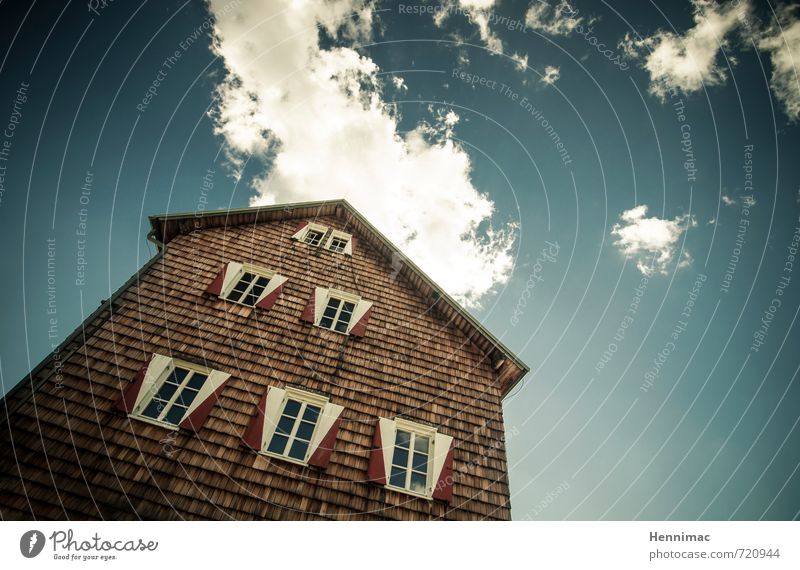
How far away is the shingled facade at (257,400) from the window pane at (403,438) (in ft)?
0.13

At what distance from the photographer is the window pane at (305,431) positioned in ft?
21.3

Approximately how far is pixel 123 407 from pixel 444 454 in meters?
6.27

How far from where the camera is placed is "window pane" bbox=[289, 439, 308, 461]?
622 cm

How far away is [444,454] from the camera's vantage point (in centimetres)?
Answer: 672

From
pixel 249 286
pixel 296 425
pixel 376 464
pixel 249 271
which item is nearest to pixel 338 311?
pixel 249 286

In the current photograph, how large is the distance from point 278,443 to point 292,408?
0.72m

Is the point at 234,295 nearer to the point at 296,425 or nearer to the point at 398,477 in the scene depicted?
the point at 296,425

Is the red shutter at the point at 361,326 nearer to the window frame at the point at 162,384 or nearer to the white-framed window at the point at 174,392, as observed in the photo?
the white-framed window at the point at 174,392

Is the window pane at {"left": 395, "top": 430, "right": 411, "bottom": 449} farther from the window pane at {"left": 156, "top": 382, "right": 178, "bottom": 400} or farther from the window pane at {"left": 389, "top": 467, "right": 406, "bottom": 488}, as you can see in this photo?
the window pane at {"left": 156, "top": 382, "right": 178, "bottom": 400}

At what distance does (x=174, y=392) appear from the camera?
6.48m

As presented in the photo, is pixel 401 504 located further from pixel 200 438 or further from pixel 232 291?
pixel 232 291

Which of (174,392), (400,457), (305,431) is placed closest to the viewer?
(174,392)

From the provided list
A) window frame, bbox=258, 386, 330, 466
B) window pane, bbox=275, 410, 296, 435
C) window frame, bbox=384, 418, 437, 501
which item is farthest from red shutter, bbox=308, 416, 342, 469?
window frame, bbox=384, 418, 437, 501

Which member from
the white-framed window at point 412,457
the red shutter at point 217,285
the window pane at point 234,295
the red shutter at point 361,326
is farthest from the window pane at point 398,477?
the red shutter at point 217,285
